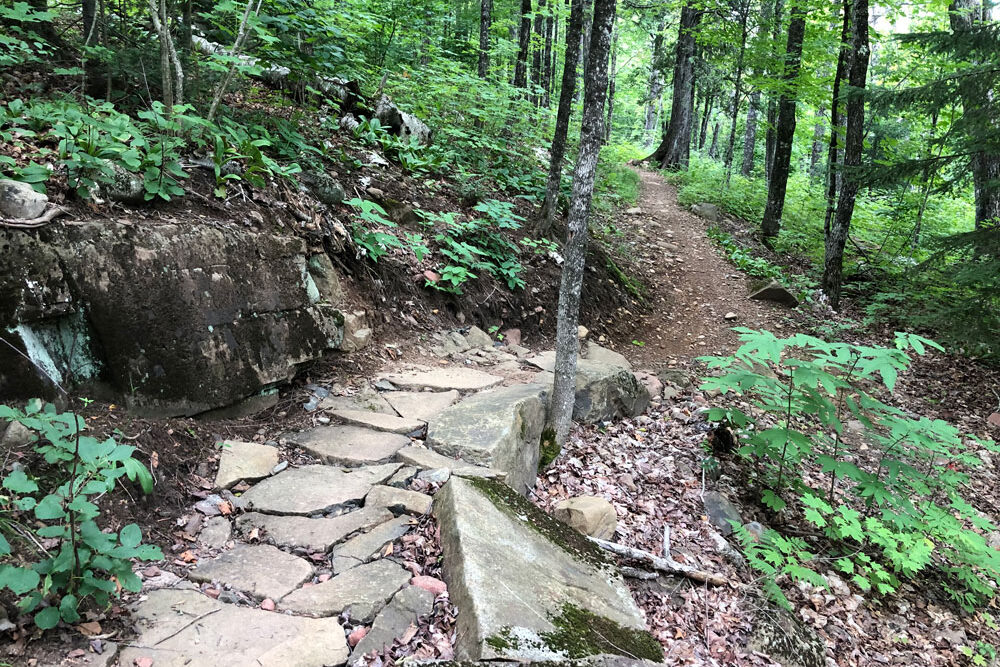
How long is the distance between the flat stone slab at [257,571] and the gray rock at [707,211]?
1476 cm

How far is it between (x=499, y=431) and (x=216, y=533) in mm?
2187

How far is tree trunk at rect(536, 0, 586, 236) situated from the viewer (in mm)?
8320

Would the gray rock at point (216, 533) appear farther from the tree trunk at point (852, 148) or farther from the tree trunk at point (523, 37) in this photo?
the tree trunk at point (523, 37)

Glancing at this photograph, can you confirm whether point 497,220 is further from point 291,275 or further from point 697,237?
point 697,237

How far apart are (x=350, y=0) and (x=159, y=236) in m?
8.65

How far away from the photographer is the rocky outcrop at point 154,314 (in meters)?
3.32

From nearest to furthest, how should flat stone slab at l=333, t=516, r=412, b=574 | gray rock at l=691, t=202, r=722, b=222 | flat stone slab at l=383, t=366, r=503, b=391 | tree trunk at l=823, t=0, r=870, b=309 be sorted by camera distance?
flat stone slab at l=333, t=516, r=412, b=574 < flat stone slab at l=383, t=366, r=503, b=391 < tree trunk at l=823, t=0, r=870, b=309 < gray rock at l=691, t=202, r=722, b=222

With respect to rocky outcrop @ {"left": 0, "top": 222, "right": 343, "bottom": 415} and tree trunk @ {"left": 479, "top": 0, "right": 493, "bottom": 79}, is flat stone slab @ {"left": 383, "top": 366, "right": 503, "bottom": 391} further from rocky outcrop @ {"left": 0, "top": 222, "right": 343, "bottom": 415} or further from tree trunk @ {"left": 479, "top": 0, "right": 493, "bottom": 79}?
tree trunk @ {"left": 479, "top": 0, "right": 493, "bottom": 79}

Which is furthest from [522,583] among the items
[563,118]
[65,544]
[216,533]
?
[563,118]

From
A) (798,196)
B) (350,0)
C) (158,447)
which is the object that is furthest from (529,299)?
(798,196)

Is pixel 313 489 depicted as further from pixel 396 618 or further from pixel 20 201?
pixel 20 201

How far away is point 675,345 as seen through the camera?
8.88 metres

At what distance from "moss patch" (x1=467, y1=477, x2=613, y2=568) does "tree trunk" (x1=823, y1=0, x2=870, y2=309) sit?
8651 millimetres

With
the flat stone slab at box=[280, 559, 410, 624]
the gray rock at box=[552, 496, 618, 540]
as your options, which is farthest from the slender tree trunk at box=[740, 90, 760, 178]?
the flat stone slab at box=[280, 559, 410, 624]
